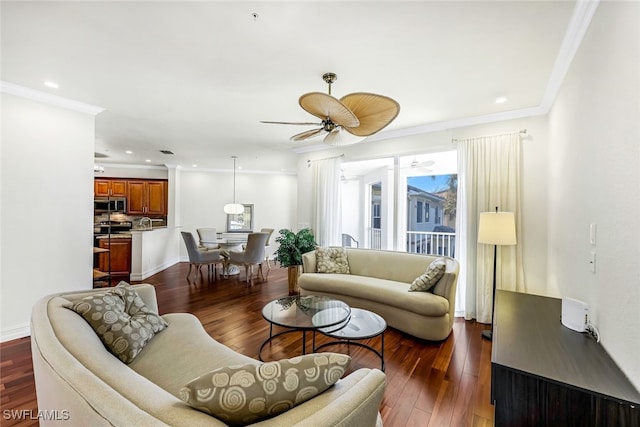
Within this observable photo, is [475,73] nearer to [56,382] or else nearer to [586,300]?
[586,300]

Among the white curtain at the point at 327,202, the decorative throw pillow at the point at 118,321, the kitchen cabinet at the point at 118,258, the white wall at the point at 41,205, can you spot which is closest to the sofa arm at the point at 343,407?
the decorative throw pillow at the point at 118,321

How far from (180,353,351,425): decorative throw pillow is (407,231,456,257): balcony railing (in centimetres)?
A: 455

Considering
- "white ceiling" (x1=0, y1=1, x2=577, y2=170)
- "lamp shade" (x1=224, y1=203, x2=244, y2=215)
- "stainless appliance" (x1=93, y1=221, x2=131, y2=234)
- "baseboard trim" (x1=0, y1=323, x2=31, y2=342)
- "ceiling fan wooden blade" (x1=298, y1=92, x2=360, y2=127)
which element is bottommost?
"baseboard trim" (x1=0, y1=323, x2=31, y2=342)

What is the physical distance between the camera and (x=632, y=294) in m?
1.12

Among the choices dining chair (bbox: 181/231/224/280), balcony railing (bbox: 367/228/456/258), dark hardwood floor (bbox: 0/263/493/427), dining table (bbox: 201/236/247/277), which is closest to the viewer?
dark hardwood floor (bbox: 0/263/493/427)

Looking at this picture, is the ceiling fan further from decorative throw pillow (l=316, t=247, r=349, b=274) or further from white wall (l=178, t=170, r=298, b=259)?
white wall (l=178, t=170, r=298, b=259)

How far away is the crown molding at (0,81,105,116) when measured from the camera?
2.77 metres

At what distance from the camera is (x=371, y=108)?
210cm

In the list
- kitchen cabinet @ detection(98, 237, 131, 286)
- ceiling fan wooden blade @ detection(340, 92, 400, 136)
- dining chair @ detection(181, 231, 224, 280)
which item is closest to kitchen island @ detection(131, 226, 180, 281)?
kitchen cabinet @ detection(98, 237, 131, 286)

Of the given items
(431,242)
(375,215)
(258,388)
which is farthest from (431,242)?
(258,388)

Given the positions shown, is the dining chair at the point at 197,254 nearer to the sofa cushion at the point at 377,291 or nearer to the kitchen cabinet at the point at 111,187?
the sofa cushion at the point at 377,291

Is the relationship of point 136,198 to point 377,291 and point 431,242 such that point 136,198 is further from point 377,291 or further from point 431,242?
point 431,242

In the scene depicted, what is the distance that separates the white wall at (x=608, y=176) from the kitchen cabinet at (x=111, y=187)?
866cm

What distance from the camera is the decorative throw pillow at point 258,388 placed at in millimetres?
799
